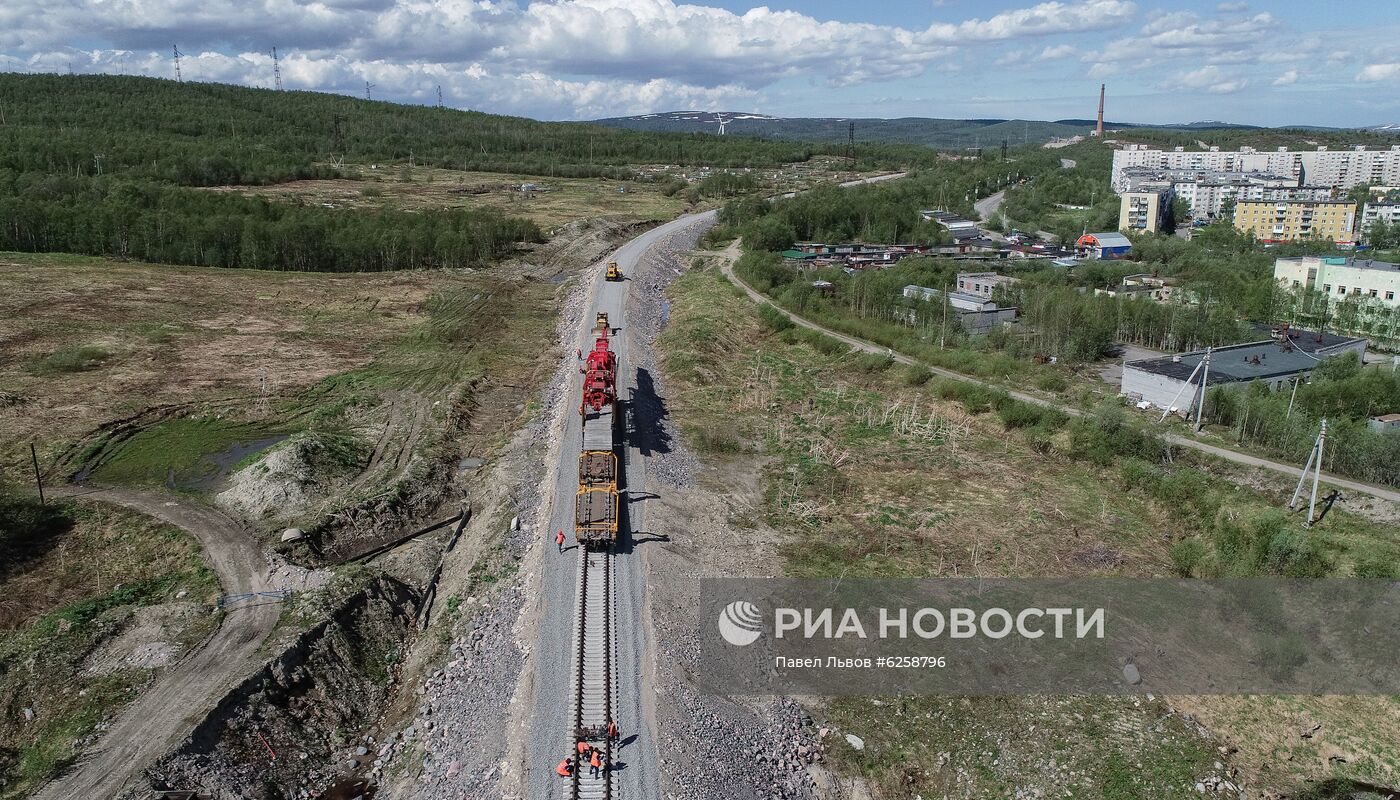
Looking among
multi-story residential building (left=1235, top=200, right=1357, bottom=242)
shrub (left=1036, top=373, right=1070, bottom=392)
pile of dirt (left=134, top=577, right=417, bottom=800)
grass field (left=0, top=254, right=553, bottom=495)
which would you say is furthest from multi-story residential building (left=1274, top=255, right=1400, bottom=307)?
pile of dirt (left=134, top=577, right=417, bottom=800)

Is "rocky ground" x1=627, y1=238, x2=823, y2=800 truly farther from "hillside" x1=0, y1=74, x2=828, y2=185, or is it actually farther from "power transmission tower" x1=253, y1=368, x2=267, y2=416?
"hillside" x1=0, y1=74, x2=828, y2=185

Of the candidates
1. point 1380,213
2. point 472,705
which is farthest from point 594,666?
point 1380,213

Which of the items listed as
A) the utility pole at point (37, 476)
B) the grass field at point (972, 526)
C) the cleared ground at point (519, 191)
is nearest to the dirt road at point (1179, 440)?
the grass field at point (972, 526)

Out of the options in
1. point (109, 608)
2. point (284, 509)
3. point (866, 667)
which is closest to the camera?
point (866, 667)

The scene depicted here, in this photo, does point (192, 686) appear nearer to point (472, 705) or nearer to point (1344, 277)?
point (472, 705)

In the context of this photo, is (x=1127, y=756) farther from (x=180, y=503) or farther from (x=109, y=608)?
(x=180, y=503)

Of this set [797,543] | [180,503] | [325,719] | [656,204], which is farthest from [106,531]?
[656,204]
